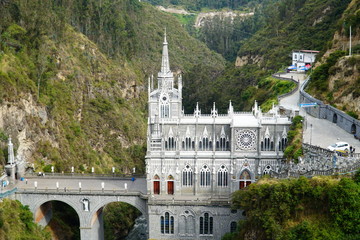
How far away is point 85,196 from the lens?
207 ft

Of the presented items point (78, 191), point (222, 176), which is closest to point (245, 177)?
point (222, 176)

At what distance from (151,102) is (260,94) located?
34.1 m

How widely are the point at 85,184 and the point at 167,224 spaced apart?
1155cm

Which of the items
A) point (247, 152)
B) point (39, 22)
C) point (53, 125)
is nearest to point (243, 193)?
point (247, 152)

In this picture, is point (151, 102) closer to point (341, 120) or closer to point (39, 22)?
point (341, 120)

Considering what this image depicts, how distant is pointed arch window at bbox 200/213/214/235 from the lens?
61.2 metres

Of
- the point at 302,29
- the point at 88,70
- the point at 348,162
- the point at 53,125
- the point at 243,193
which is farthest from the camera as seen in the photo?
the point at 302,29

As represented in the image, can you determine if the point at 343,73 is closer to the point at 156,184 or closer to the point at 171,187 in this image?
the point at 171,187

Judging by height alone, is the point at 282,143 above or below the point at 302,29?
below

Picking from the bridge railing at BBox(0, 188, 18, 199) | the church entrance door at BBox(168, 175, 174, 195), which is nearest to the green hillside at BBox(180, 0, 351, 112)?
the church entrance door at BBox(168, 175, 174, 195)

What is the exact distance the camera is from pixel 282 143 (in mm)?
61906

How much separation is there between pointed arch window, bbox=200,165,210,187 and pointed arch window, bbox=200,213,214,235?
370 centimetres

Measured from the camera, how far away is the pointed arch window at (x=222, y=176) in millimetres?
62203

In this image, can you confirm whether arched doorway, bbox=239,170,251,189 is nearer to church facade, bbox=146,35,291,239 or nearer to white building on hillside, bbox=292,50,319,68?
church facade, bbox=146,35,291,239
